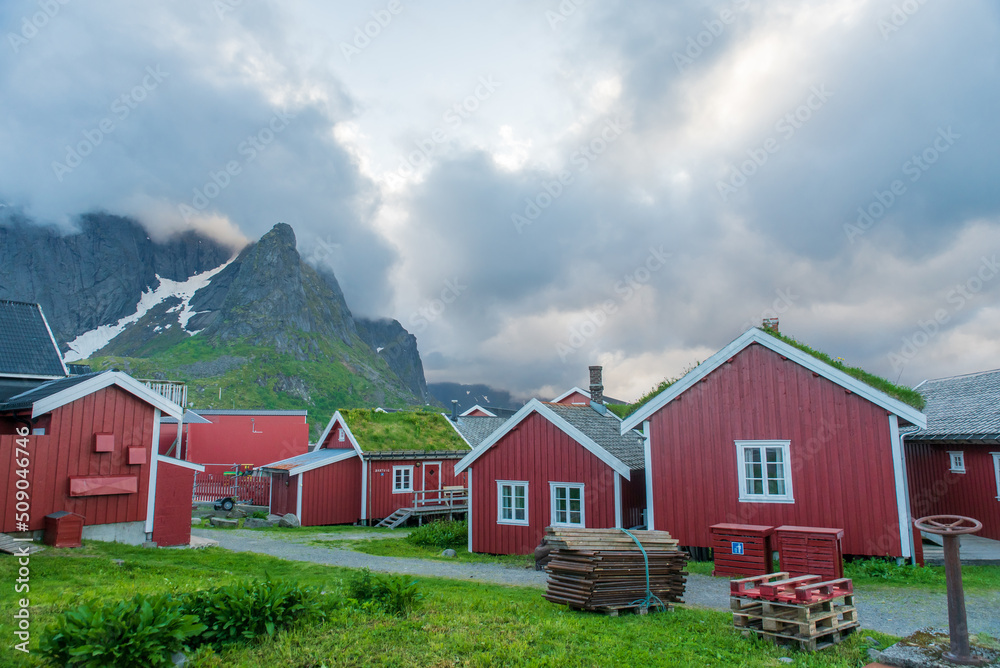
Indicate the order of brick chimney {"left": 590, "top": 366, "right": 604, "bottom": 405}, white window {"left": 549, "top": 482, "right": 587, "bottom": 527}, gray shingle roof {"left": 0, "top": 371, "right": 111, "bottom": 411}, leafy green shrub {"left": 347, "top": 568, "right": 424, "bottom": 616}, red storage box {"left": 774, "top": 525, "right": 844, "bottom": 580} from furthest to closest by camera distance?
brick chimney {"left": 590, "top": 366, "right": 604, "bottom": 405}
white window {"left": 549, "top": 482, "right": 587, "bottom": 527}
gray shingle roof {"left": 0, "top": 371, "right": 111, "bottom": 411}
red storage box {"left": 774, "top": 525, "right": 844, "bottom": 580}
leafy green shrub {"left": 347, "top": 568, "right": 424, "bottom": 616}

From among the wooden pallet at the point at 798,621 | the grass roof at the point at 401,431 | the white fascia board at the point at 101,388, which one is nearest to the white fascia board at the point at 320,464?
the grass roof at the point at 401,431

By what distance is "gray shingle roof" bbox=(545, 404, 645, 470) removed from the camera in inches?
696

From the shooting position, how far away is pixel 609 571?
9430mm

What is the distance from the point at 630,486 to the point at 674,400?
9.50ft

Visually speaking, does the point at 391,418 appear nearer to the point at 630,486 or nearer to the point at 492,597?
the point at 630,486

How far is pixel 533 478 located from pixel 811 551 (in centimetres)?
799

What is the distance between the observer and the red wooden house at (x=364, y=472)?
89.9 feet

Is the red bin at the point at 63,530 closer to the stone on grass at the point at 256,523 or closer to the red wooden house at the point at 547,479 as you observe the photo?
the red wooden house at the point at 547,479

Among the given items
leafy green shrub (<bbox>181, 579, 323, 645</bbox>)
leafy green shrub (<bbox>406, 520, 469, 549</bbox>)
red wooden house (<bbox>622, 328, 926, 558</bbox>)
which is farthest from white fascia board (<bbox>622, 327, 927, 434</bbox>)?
leafy green shrub (<bbox>181, 579, 323, 645</bbox>)

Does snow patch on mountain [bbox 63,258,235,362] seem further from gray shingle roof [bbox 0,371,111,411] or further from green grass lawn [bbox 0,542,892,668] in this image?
green grass lawn [bbox 0,542,892,668]

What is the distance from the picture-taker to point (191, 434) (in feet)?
138

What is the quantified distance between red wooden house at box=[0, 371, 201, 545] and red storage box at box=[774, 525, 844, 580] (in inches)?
615

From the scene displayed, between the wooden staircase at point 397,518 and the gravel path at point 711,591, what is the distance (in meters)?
6.92

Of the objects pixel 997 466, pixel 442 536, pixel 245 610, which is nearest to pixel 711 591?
pixel 245 610
